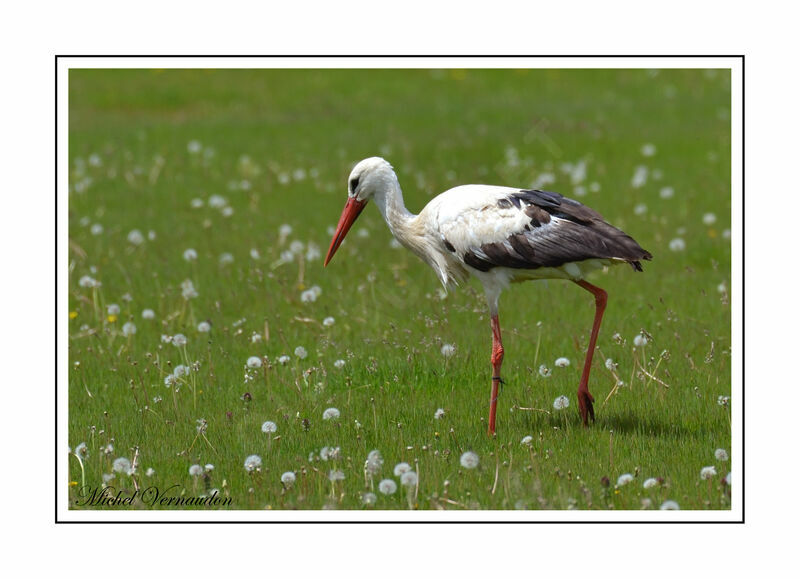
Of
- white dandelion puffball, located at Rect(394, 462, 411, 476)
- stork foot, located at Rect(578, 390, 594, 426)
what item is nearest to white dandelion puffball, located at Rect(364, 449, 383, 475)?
white dandelion puffball, located at Rect(394, 462, 411, 476)

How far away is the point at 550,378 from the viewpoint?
751cm

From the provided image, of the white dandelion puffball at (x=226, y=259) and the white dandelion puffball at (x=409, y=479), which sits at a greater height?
the white dandelion puffball at (x=226, y=259)

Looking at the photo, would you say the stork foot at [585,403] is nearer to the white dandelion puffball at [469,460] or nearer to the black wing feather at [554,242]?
the black wing feather at [554,242]

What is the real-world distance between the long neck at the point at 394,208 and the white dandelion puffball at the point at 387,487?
6.99ft

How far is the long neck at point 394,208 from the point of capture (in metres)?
7.20

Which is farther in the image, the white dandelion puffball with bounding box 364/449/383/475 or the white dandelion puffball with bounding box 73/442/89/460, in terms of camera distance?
the white dandelion puffball with bounding box 73/442/89/460

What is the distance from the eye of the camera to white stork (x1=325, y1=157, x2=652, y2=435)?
648 cm

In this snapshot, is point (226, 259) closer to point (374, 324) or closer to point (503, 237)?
point (374, 324)

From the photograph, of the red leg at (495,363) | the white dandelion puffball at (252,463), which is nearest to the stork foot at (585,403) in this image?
the red leg at (495,363)

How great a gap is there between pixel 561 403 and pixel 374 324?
2.50 metres

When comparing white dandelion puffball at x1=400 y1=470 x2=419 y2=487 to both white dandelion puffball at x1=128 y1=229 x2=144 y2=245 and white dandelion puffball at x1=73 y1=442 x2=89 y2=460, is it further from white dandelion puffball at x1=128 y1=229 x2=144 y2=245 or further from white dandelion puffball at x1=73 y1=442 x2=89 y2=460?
white dandelion puffball at x1=128 y1=229 x2=144 y2=245

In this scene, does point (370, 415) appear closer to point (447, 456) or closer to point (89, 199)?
point (447, 456)

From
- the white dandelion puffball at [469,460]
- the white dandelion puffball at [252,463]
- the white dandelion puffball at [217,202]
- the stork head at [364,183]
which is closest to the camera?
the white dandelion puffball at [469,460]
